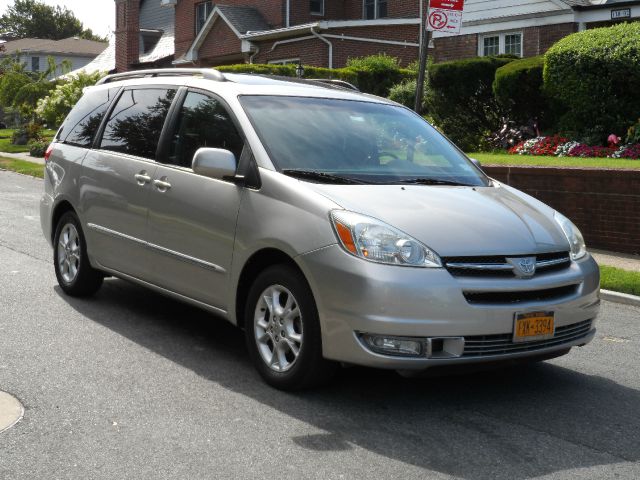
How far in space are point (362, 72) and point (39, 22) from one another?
94.0 metres

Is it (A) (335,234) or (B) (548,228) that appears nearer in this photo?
(A) (335,234)

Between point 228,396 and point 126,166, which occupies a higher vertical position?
point 126,166

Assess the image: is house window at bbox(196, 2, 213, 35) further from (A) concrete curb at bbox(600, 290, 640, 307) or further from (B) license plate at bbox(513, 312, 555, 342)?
(B) license plate at bbox(513, 312, 555, 342)

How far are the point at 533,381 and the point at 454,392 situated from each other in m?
0.63

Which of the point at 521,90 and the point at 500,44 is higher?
the point at 500,44

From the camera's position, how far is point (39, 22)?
112812mm

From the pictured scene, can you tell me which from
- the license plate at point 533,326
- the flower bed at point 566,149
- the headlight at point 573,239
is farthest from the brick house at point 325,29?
the license plate at point 533,326

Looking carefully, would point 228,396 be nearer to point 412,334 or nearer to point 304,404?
point 304,404

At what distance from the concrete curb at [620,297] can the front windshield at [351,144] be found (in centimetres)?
323

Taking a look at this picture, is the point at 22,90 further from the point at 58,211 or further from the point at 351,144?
the point at 351,144

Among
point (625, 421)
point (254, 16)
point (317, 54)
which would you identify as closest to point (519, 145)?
point (625, 421)

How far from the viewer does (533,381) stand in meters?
6.02

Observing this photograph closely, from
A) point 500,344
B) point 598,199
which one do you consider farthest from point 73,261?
point 598,199

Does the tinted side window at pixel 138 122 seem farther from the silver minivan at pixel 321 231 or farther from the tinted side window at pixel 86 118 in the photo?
the tinted side window at pixel 86 118
